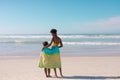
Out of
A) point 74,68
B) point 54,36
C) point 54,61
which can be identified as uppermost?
point 54,36

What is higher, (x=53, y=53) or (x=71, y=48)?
(x=53, y=53)

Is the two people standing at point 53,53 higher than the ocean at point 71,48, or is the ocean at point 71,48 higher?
the two people standing at point 53,53

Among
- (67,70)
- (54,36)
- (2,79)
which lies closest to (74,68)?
(67,70)

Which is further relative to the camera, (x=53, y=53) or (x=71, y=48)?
(x=71, y=48)

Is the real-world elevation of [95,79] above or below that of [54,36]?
below

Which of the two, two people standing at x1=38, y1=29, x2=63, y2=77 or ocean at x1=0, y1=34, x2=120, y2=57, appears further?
ocean at x1=0, y1=34, x2=120, y2=57

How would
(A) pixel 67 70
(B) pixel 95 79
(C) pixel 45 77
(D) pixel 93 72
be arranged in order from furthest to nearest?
1. (A) pixel 67 70
2. (D) pixel 93 72
3. (C) pixel 45 77
4. (B) pixel 95 79

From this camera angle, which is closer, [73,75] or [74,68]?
[73,75]

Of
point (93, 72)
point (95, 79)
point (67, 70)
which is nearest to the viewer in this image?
point (95, 79)

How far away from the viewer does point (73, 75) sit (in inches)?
344

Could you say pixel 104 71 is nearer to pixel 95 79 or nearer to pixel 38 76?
pixel 95 79

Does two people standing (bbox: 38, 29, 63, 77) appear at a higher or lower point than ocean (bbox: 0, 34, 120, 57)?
higher

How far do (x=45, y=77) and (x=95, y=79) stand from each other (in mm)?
1612

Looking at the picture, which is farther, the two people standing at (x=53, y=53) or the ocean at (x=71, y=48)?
the ocean at (x=71, y=48)
